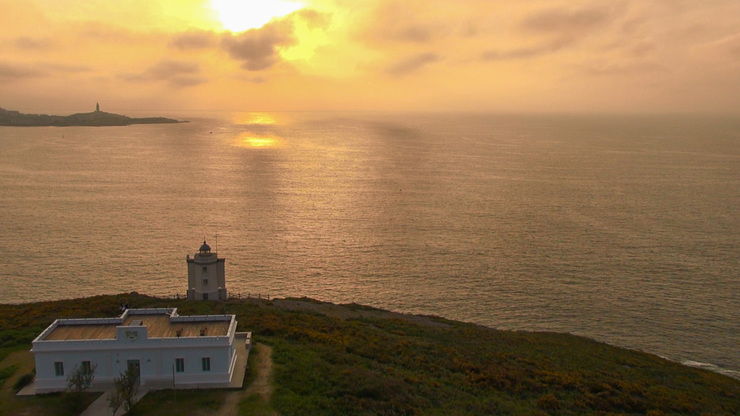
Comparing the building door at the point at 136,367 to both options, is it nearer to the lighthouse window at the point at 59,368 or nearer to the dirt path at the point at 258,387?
the lighthouse window at the point at 59,368

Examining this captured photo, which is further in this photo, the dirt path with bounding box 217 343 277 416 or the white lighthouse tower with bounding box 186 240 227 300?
the white lighthouse tower with bounding box 186 240 227 300

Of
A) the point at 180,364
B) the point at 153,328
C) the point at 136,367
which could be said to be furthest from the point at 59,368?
the point at 180,364

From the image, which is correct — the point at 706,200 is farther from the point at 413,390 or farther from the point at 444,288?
the point at 413,390

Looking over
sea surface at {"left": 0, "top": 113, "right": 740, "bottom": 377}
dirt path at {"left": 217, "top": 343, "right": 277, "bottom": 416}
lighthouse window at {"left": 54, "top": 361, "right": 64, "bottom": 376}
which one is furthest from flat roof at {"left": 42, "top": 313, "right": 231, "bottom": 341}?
sea surface at {"left": 0, "top": 113, "right": 740, "bottom": 377}

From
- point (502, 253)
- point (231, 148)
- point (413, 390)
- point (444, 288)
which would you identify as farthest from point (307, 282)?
point (231, 148)

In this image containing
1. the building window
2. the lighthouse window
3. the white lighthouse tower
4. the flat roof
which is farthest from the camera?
the white lighthouse tower

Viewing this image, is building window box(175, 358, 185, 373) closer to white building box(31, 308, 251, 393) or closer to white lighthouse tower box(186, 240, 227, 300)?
white building box(31, 308, 251, 393)
